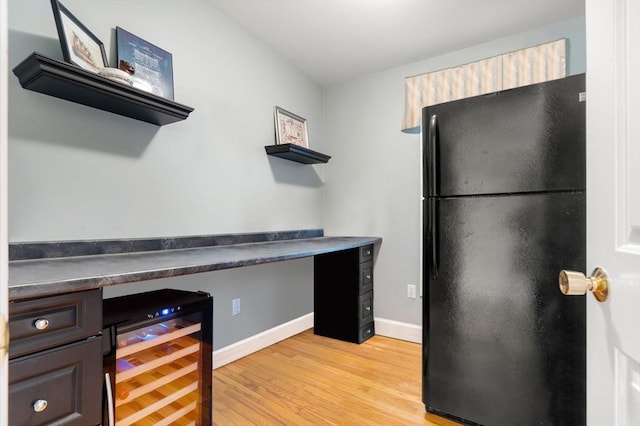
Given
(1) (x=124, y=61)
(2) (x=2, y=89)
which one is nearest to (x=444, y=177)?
(2) (x=2, y=89)

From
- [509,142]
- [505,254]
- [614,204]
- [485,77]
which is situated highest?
[485,77]

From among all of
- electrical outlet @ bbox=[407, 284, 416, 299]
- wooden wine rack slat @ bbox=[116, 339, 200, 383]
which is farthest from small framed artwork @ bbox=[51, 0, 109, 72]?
electrical outlet @ bbox=[407, 284, 416, 299]

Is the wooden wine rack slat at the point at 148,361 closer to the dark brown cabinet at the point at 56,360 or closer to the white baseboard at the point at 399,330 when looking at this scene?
the dark brown cabinet at the point at 56,360

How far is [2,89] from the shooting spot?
0.42m

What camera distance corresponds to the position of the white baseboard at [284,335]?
232 cm

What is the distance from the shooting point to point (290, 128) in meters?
2.96

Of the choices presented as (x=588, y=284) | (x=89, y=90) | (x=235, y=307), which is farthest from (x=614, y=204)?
(x=235, y=307)

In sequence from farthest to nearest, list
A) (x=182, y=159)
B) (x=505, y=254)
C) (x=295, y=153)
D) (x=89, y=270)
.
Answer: (x=295, y=153)
(x=182, y=159)
(x=505, y=254)
(x=89, y=270)

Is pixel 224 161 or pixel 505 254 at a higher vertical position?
pixel 224 161

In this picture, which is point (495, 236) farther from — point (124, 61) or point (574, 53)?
point (124, 61)

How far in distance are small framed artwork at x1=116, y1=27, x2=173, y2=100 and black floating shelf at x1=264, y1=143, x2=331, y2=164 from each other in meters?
0.92

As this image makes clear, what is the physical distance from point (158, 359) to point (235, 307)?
1.01 meters

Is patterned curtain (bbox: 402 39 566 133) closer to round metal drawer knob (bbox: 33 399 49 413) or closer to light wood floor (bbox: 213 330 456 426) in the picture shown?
light wood floor (bbox: 213 330 456 426)

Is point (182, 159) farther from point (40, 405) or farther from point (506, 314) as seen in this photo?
point (506, 314)
